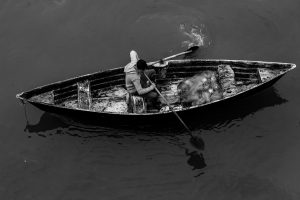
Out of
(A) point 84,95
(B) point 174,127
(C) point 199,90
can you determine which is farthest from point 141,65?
(B) point 174,127

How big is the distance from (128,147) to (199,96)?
2413 millimetres

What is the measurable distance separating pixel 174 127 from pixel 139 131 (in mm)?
997

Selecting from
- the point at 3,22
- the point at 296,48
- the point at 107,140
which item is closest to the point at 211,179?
the point at 107,140

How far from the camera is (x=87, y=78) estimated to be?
1273 cm

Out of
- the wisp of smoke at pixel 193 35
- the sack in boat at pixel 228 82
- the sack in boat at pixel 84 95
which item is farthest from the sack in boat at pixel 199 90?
the sack in boat at pixel 84 95

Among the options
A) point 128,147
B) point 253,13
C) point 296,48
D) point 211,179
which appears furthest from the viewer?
point 253,13

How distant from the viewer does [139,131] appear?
41.0ft

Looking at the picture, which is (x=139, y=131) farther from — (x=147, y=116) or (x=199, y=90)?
(x=199, y=90)

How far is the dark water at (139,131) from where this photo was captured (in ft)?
37.9

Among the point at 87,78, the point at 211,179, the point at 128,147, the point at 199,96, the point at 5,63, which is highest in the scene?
the point at 5,63

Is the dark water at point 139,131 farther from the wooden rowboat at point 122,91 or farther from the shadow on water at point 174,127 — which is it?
the wooden rowboat at point 122,91

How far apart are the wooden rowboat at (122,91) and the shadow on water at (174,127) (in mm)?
260

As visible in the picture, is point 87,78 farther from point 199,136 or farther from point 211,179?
point 211,179

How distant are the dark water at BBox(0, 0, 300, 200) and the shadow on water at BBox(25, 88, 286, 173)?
3 centimetres
